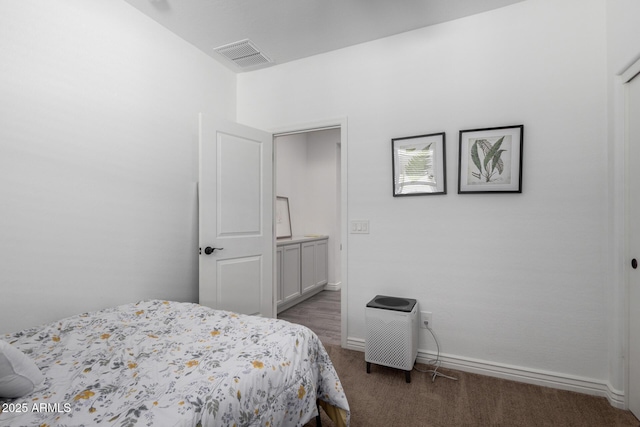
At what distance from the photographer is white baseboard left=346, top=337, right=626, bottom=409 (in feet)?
6.35

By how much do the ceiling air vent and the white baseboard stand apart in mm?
2975

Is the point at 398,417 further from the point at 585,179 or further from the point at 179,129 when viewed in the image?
the point at 179,129

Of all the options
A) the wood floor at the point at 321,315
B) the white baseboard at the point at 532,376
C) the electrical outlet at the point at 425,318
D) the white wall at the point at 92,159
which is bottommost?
the wood floor at the point at 321,315

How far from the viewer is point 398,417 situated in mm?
1784

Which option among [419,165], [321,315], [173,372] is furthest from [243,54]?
[321,315]

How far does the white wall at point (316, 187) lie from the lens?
4.88 metres

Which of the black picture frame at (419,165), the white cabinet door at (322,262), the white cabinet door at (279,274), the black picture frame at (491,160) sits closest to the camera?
the black picture frame at (491,160)

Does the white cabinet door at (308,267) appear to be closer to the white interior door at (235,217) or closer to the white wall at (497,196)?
the white interior door at (235,217)

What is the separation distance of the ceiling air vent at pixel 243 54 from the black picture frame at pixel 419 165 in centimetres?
152

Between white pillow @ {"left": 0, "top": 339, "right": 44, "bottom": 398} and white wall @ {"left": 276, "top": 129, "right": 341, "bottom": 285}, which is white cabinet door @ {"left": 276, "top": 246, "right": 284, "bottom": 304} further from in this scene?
white pillow @ {"left": 0, "top": 339, "right": 44, "bottom": 398}

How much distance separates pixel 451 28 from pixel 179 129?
237 cm

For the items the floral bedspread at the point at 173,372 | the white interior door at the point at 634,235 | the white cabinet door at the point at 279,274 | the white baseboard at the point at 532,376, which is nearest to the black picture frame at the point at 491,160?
the white interior door at the point at 634,235

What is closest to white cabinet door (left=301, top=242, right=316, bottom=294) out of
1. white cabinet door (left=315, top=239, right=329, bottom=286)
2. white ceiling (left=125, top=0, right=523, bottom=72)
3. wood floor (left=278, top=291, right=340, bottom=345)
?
white cabinet door (left=315, top=239, right=329, bottom=286)

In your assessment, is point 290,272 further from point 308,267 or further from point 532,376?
point 532,376
